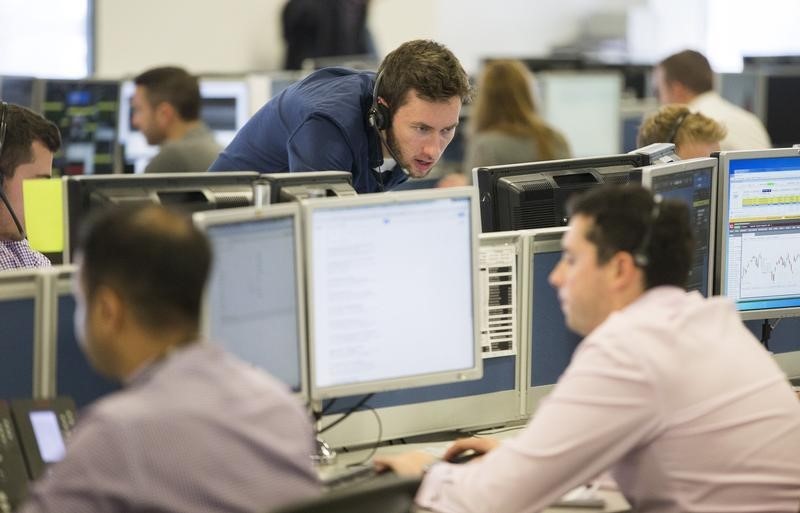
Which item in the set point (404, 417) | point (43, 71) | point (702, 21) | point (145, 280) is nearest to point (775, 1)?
point (702, 21)

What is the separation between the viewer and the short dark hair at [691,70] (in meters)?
5.61

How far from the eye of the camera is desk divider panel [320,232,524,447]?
8.29ft

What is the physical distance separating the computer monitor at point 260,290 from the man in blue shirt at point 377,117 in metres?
0.75

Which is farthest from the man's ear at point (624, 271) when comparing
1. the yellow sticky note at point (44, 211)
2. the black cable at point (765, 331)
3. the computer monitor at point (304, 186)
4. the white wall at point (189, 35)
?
the white wall at point (189, 35)

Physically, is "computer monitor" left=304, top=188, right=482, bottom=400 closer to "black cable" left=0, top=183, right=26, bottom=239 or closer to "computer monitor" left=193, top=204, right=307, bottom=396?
"computer monitor" left=193, top=204, right=307, bottom=396

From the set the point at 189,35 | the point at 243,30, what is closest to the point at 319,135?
the point at 189,35

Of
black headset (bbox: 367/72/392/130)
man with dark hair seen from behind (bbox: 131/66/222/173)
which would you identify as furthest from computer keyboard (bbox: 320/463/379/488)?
man with dark hair seen from behind (bbox: 131/66/222/173)

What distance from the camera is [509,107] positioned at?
18.7ft

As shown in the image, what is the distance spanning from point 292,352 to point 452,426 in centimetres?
51

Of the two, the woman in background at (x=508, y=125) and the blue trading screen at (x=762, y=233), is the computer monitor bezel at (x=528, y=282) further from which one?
the woman in background at (x=508, y=125)

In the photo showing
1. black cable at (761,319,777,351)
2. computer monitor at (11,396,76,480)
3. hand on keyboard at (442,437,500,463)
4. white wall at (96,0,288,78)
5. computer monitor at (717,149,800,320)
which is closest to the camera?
computer monitor at (11,396,76,480)

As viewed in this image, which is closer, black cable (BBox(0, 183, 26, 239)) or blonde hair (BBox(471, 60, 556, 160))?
black cable (BBox(0, 183, 26, 239))

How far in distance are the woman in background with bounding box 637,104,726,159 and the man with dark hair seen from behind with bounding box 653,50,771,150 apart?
4.96 feet

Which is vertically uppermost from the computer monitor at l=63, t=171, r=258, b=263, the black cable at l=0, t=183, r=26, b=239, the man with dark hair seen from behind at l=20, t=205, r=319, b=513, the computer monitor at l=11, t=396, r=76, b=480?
the computer monitor at l=63, t=171, r=258, b=263
